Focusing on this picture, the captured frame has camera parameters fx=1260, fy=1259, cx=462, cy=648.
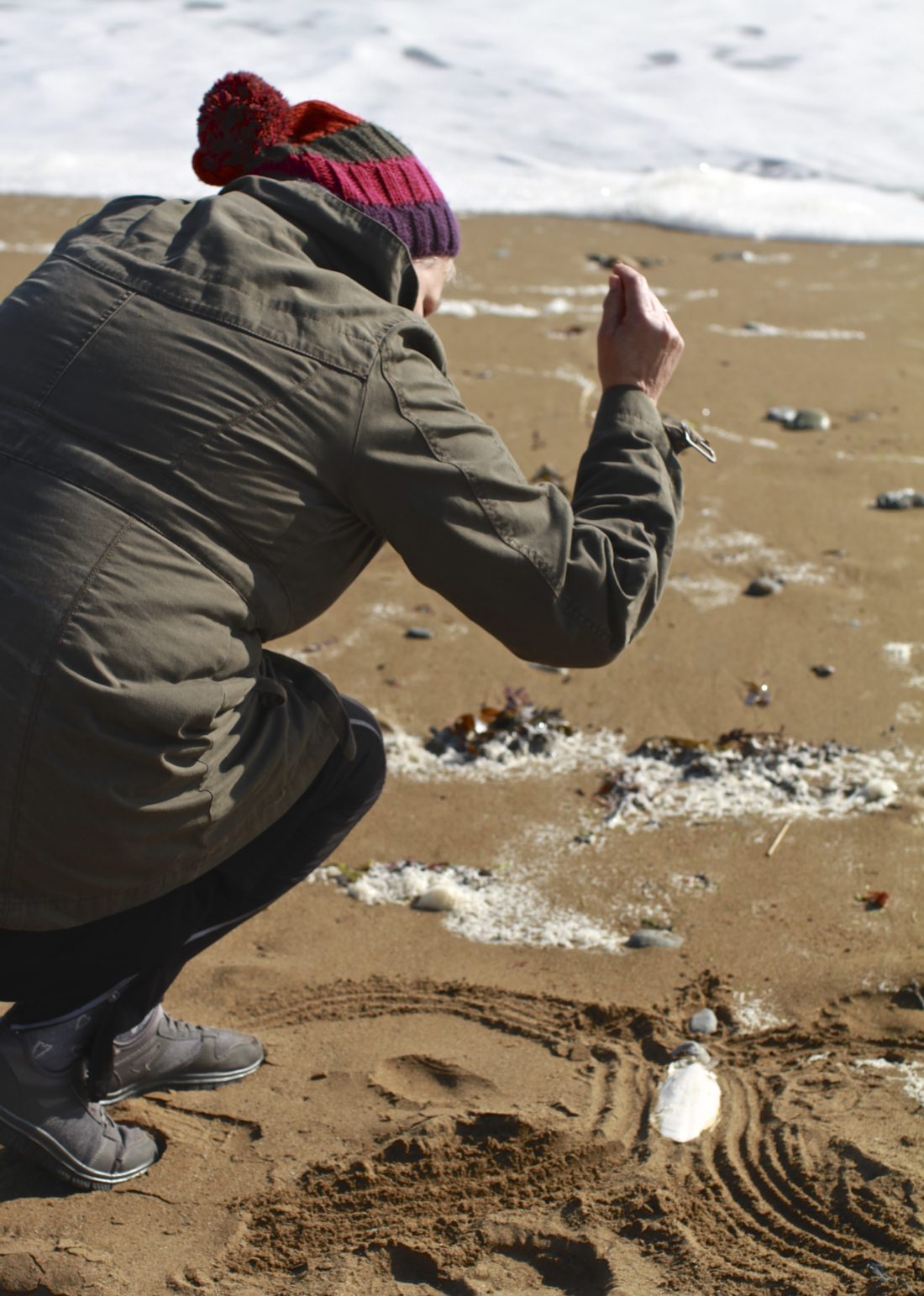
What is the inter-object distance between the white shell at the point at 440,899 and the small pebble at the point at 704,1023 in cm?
64

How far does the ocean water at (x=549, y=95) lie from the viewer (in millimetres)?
10453

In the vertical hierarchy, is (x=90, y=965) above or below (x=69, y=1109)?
above

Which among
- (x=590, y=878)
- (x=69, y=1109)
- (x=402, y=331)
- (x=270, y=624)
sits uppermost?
(x=402, y=331)

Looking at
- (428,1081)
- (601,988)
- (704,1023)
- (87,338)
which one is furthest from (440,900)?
(87,338)

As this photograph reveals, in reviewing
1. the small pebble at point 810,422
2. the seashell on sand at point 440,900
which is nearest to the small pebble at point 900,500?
the small pebble at point 810,422

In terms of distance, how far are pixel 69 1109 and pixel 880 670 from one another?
2.71 meters

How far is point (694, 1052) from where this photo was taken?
2.50m

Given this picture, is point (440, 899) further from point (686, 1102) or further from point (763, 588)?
point (763, 588)

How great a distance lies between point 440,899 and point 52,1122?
1047 millimetres

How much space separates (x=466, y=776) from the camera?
11.4 ft

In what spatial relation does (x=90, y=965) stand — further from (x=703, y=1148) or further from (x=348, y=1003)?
(x=703, y=1148)

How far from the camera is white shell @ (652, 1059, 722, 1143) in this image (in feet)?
7.55

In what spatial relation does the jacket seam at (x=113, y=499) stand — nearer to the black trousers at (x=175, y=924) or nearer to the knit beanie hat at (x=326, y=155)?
the knit beanie hat at (x=326, y=155)

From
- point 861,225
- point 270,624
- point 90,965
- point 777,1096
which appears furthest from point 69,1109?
point 861,225
